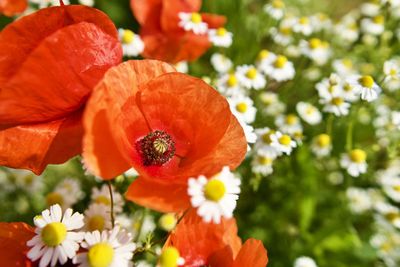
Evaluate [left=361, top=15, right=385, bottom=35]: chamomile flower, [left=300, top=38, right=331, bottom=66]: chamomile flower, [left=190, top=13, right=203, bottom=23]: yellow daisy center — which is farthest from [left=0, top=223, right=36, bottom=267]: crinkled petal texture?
[left=361, top=15, right=385, bottom=35]: chamomile flower

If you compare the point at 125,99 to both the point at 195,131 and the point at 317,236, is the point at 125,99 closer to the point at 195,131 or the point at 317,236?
the point at 195,131

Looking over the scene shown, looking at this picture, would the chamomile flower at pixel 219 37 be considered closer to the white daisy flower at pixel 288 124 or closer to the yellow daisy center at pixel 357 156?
the white daisy flower at pixel 288 124

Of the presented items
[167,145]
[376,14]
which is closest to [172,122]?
[167,145]

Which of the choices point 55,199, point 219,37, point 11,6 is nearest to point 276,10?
point 219,37

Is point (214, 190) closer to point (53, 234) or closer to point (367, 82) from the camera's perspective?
point (53, 234)

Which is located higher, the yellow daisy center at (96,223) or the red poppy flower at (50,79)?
the red poppy flower at (50,79)

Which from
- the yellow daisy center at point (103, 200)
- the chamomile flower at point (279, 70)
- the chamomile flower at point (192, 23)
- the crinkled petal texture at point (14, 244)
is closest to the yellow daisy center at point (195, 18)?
the chamomile flower at point (192, 23)
